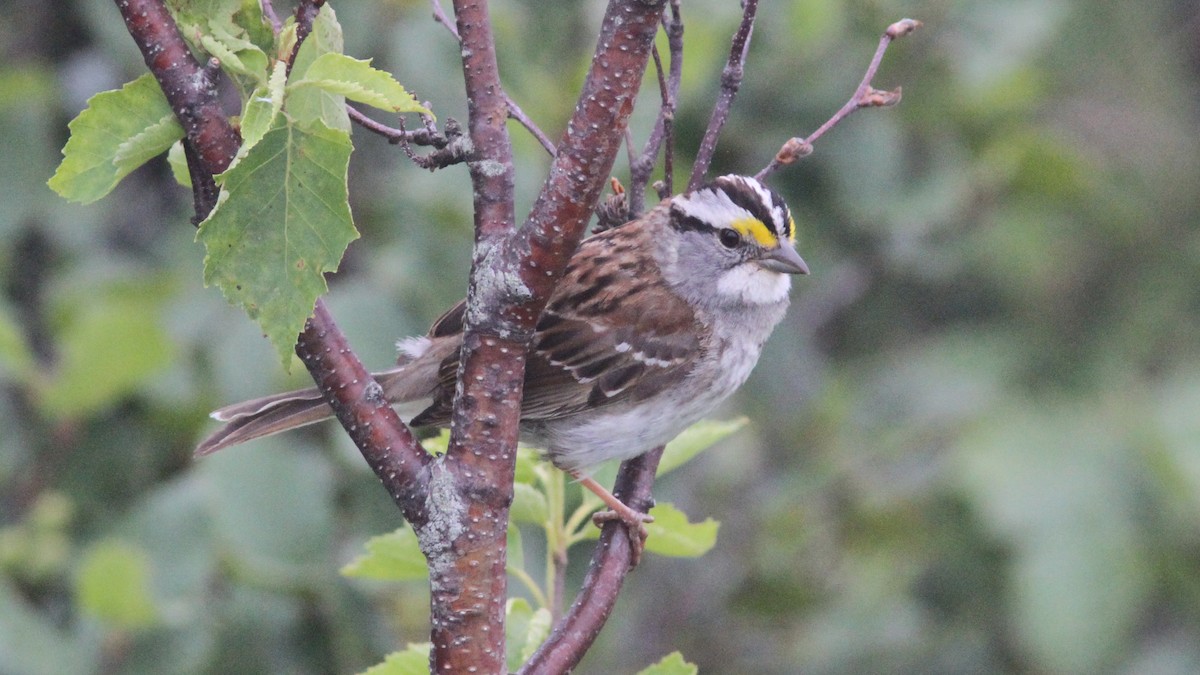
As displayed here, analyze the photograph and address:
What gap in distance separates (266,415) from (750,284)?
1238 millimetres

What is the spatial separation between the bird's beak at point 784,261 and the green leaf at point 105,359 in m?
1.59

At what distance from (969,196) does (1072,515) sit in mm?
1579

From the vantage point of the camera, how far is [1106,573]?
18.2 feet

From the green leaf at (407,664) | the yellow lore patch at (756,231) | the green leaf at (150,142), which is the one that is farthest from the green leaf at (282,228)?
the yellow lore patch at (756,231)

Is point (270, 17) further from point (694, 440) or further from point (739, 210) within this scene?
point (739, 210)

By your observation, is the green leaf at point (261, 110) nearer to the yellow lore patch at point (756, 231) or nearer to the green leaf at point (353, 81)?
the green leaf at point (353, 81)

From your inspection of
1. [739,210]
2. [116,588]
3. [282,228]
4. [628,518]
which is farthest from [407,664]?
[739,210]

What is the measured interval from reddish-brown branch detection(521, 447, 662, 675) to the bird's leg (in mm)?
18

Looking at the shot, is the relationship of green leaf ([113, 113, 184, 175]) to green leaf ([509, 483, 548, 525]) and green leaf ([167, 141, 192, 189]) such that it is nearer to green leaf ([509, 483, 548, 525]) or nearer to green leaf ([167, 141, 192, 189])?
green leaf ([167, 141, 192, 189])

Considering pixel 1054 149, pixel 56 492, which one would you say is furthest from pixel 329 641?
pixel 1054 149

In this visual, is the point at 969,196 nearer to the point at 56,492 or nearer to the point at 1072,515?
the point at 1072,515

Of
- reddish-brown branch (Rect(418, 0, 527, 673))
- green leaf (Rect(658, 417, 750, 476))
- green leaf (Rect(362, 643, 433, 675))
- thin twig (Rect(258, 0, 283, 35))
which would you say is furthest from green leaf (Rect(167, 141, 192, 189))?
green leaf (Rect(658, 417, 750, 476))

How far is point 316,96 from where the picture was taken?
1.85m

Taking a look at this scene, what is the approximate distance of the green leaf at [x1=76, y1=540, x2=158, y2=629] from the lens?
3.46 meters
